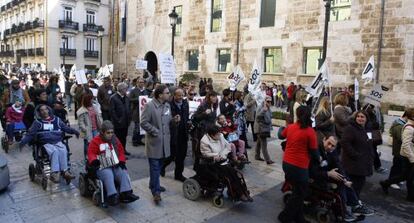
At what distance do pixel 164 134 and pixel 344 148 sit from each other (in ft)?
8.80

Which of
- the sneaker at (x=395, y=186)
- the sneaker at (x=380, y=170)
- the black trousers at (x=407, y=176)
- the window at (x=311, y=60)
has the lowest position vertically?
the sneaker at (x=395, y=186)

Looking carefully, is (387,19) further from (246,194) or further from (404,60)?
(246,194)

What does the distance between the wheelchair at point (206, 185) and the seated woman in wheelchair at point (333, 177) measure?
1034 millimetres

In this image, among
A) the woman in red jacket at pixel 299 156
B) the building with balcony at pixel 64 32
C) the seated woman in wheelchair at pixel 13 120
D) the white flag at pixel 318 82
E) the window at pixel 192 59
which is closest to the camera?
the woman in red jacket at pixel 299 156

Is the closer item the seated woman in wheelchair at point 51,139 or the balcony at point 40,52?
the seated woman in wheelchair at point 51,139

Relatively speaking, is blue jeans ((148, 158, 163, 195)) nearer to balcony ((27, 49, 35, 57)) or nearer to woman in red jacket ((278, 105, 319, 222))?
woman in red jacket ((278, 105, 319, 222))

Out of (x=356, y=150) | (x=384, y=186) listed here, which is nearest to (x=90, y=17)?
(x=384, y=186)

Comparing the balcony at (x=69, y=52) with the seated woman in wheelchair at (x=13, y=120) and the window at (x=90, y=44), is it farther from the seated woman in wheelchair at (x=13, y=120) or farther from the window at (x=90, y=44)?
the seated woman in wheelchair at (x=13, y=120)

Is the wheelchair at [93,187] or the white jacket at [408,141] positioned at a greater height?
the white jacket at [408,141]

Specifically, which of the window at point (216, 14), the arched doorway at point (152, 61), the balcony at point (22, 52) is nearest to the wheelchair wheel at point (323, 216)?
the window at point (216, 14)

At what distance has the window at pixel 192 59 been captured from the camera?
2494cm

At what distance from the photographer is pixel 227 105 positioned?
7648mm

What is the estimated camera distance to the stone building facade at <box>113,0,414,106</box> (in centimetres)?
1554

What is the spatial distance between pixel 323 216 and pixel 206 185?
1734 mm
